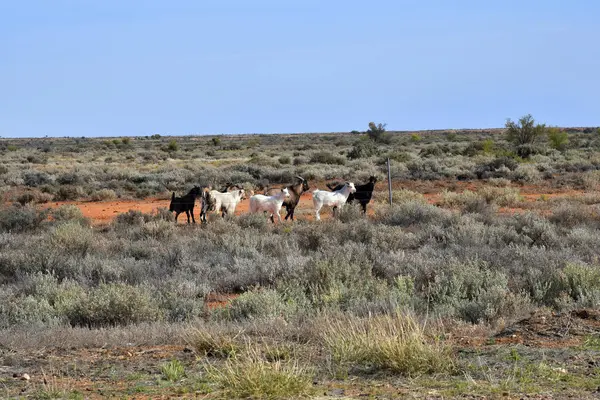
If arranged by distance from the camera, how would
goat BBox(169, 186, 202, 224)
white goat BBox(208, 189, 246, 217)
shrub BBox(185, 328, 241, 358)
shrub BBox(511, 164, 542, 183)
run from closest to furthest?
shrub BBox(185, 328, 241, 358), white goat BBox(208, 189, 246, 217), goat BBox(169, 186, 202, 224), shrub BBox(511, 164, 542, 183)

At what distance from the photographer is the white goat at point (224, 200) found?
20250 millimetres

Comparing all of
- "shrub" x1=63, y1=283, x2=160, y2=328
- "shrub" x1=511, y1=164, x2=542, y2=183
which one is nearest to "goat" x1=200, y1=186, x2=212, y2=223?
"shrub" x1=63, y1=283, x2=160, y2=328

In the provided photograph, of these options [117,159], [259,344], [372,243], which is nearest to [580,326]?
[259,344]

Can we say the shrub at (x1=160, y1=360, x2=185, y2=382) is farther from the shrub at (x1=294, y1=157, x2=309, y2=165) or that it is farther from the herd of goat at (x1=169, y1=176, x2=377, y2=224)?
the shrub at (x1=294, y1=157, x2=309, y2=165)

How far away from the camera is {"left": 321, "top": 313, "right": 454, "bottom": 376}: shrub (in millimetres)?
5859

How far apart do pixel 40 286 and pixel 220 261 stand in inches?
140

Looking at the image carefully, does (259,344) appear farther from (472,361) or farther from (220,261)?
(220,261)

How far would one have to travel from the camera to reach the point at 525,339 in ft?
23.2

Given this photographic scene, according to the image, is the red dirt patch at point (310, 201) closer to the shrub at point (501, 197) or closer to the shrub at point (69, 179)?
the shrub at point (501, 197)

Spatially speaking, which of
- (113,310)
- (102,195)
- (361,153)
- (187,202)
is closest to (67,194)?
(102,195)

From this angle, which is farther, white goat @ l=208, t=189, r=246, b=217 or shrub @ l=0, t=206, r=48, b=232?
white goat @ l=208, t=189, r=246, b=217

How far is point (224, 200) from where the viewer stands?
67.7ft

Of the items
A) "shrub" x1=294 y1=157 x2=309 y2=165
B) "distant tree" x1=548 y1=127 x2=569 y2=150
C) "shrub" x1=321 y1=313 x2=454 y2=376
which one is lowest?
"shrub" x1=321 y1=313 x2=454 y2=376

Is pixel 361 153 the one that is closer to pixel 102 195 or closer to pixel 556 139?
pixel 556 139
